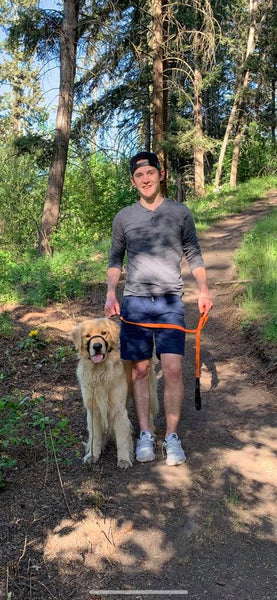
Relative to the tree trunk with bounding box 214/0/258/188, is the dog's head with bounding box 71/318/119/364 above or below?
below

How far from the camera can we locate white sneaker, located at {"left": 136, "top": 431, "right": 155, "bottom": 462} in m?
3.52

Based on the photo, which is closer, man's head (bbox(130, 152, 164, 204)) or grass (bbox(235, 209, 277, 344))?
man's head (bbox(130, 152, 164, 204))

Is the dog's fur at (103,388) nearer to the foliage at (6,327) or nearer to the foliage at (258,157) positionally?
the foliage at (6,327)

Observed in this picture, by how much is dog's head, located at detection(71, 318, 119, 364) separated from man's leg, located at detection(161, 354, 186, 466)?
44 cm

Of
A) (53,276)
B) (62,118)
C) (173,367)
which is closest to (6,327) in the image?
(53,276)

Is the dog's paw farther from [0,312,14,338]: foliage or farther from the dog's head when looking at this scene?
[0,312,14,338]: foliage

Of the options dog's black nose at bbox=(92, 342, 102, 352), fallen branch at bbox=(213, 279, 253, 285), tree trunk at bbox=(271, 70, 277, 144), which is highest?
tree trunk at bbox=(271, 70, 277, 144)

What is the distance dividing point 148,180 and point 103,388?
5.19 ft

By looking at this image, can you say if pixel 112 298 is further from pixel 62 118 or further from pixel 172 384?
pixel 62 118

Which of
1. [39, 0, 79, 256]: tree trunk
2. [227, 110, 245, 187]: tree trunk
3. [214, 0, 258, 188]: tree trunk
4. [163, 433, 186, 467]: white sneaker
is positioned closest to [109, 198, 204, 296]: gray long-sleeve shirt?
[163, 433, 186, 467]: white sneaker

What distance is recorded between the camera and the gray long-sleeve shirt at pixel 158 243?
11.5 feet

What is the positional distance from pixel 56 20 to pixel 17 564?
10.8 meters

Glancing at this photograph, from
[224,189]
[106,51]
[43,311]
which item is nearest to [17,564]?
[43,311]

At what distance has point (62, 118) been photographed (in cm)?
1022
